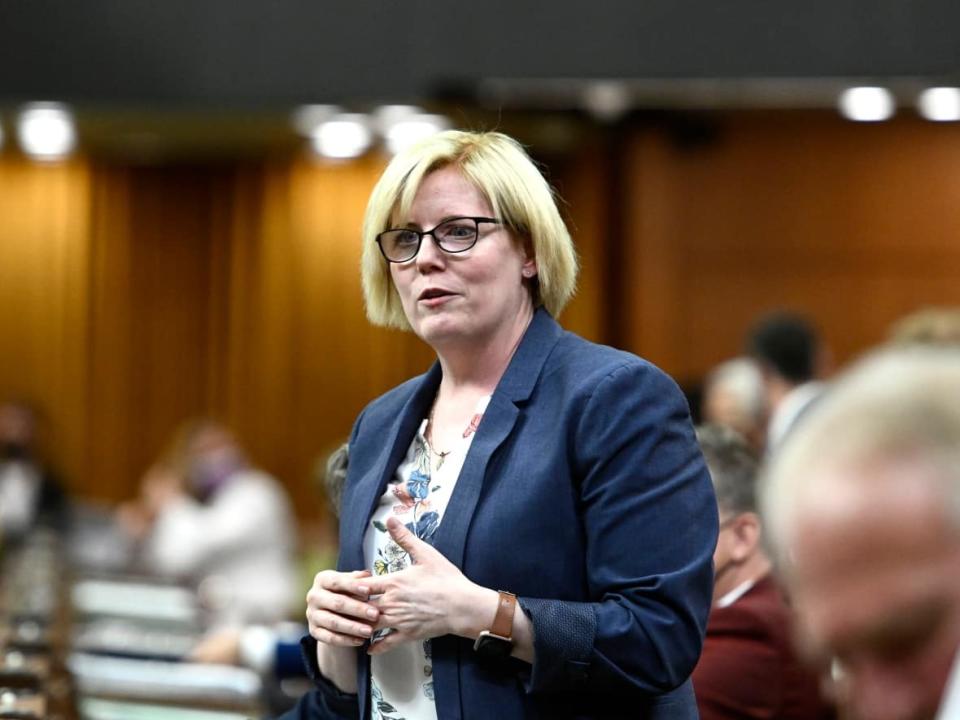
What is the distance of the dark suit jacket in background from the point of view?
2.57m

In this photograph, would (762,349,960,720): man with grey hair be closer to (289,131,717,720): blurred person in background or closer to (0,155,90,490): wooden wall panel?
(289,131,717,720): blurred person in background

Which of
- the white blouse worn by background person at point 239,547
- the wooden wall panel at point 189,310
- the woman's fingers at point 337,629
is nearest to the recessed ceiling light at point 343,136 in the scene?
the wooden wall panel at point 189,310

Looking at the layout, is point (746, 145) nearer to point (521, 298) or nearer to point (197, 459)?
point (197, 459)

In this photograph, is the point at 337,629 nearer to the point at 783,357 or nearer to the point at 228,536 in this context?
the point at 783,357

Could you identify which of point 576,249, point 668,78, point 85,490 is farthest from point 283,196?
point 576,249

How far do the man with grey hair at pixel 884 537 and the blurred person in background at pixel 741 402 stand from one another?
4286mm

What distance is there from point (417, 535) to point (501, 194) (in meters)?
0.47

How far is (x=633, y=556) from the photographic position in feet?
6.18

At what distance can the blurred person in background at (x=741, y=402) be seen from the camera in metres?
5.26

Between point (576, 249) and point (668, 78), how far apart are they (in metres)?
5.10

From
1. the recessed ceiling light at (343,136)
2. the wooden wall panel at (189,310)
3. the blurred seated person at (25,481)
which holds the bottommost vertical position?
the blurred seated person at (25,481)

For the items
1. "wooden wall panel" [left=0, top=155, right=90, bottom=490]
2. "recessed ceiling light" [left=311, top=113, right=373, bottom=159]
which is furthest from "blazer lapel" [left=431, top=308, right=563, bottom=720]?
"wooden wall panel" [left=0, top=155, right=90, bottom=490]

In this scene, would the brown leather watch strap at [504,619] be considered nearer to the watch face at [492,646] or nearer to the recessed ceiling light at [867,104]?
the watch face at [492,646]

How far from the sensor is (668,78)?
7156mm
